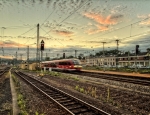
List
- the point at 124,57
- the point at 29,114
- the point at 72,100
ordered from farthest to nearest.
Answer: the point at 124,57, the point at 72,100, the point at 29,114

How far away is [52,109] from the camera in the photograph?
10.2 m

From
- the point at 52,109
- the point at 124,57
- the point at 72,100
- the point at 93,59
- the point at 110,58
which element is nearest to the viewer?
the point at 52,109

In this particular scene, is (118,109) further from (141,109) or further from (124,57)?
(124,57)

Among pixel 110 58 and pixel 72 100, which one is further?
pixel 110 58

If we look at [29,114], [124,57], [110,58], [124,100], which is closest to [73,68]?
[124,100]

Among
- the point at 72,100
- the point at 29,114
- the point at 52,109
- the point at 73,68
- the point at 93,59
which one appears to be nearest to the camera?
the point at 29,114

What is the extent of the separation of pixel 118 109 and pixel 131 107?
0.98 m

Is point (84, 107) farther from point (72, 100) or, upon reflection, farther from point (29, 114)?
point (29, 114)

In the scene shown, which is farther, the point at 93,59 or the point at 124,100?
the point at 93,59

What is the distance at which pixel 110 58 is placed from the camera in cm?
13738

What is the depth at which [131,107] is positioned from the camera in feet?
35.2

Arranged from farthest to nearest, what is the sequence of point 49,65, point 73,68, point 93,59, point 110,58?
point 93,59, point 110,58, point 49,65, point 73,68

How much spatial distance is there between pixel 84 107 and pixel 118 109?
1861 millimetres

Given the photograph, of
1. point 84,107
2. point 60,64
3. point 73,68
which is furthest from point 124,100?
point 60,64
